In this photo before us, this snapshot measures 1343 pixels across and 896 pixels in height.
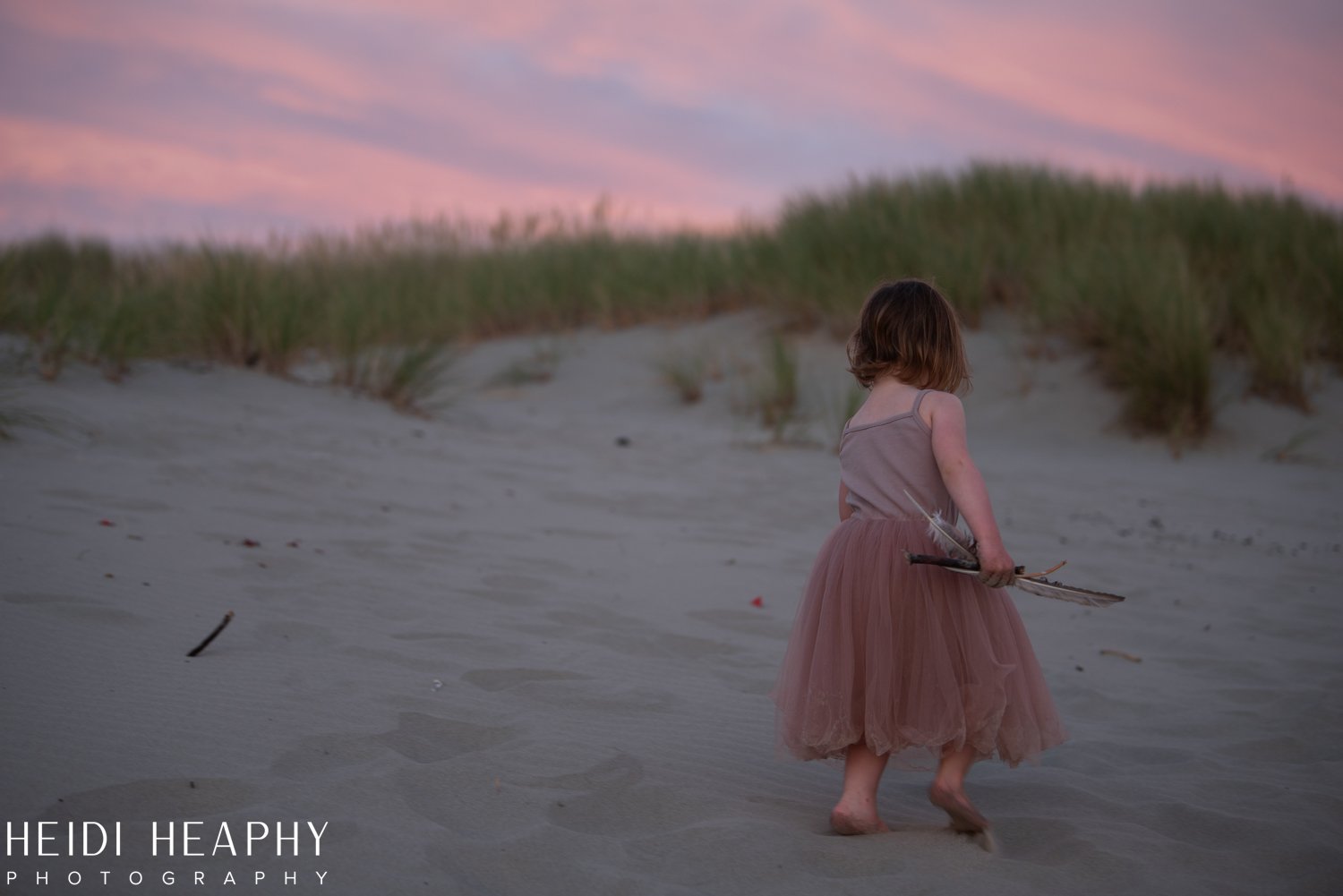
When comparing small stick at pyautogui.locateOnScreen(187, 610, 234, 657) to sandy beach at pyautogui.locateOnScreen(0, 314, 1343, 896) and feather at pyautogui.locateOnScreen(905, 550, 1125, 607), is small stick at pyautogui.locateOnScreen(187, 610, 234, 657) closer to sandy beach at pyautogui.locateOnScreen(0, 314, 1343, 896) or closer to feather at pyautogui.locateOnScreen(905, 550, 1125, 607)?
sandy beach at pyautogui.locateOnScreen(0, 314, 1343, 896)

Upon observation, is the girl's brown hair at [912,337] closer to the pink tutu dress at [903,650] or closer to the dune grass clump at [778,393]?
the pink tutu dress at [903,650]

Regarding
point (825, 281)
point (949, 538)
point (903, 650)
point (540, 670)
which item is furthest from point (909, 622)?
point (825, 281)

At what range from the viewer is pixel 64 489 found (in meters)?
4.00

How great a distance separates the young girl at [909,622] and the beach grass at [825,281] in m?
5.16

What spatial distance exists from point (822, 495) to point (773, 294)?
5.06 m

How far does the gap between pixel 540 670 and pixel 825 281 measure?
25.0 feet

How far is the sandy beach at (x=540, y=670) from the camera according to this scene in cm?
196

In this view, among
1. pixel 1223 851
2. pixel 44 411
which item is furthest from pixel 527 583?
pixel 44 411

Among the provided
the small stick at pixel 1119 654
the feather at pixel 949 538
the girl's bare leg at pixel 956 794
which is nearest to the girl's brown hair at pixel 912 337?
the feather at pixel 949 538

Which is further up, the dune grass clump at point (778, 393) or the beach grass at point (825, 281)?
the beach grass at point (825, 281)

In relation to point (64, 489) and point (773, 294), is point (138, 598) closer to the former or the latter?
point (64, 489)

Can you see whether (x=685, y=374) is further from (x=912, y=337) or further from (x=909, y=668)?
(x=909, y=668)

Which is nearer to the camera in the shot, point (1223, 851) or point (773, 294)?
point (1223, 851)

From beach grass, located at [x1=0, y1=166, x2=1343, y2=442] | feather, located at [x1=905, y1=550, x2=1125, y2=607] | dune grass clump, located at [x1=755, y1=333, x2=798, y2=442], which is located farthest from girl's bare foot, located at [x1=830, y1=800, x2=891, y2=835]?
dune grass clump, located at [x1=755, y1=333, x2=798, y2=442]
